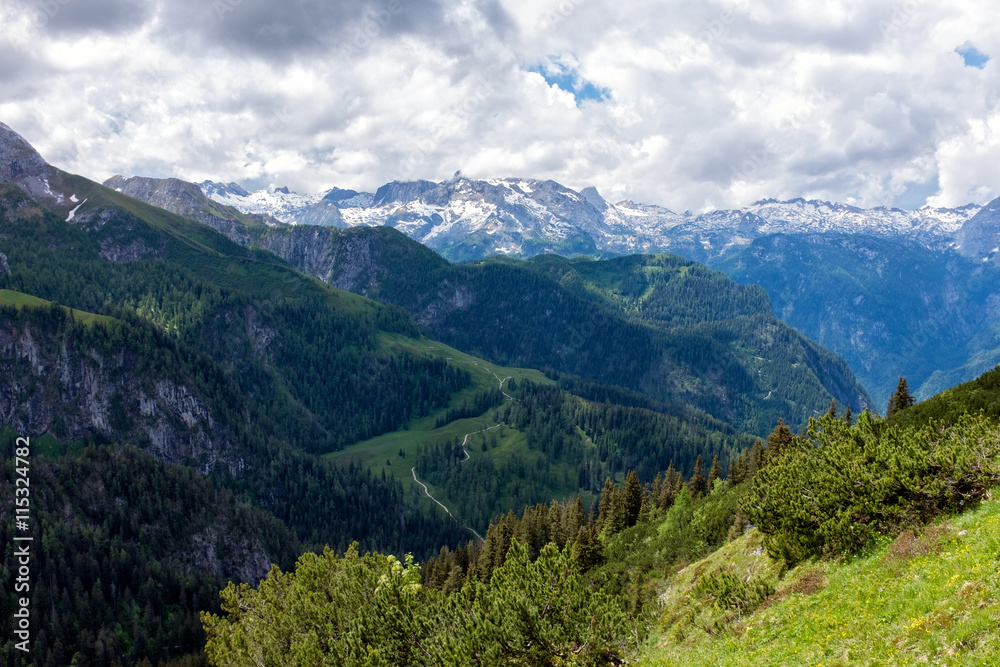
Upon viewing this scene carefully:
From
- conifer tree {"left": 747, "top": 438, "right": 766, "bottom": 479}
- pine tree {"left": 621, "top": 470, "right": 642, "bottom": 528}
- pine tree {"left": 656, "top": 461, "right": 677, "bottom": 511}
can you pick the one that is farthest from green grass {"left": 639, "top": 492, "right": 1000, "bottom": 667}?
pine tree {"left": 621, "top": 470, "right": 642, "bottom": 528}

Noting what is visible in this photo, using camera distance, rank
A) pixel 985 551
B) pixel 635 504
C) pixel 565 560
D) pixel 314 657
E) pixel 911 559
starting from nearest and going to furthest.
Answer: pixel 985 551 → pixel 911 559 → pixel 565 560 → pixel 314 657 → pixel 635 504

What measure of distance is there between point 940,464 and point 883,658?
16986mm

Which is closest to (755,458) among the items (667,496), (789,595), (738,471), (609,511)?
(738,471)

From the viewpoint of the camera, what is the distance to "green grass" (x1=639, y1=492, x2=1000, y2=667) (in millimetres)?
22406

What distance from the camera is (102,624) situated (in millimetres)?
115188

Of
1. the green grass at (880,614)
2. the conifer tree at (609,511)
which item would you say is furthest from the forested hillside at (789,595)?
the conifer tree at (609,511)

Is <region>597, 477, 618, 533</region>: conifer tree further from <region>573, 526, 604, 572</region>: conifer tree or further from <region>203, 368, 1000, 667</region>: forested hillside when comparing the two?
<region>203, 368, 1000, 667</region>: forested hillside

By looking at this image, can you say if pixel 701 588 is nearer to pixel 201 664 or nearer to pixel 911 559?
pixel 911 559

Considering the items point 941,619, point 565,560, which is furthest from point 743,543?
point 941,619

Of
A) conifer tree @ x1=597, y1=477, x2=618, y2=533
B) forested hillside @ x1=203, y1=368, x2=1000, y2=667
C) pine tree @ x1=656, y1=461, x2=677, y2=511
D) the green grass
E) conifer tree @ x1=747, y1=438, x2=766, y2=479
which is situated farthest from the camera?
conifer tree @ x1=597, y1=477, x2=618, y2=533

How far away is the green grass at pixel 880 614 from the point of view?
22406 millimetres

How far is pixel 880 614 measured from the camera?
2670 cm

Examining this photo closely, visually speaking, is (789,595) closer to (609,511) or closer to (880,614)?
(880,614)

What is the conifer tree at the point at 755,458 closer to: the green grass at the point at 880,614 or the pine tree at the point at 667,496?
the pine tree at the point at 667,496
